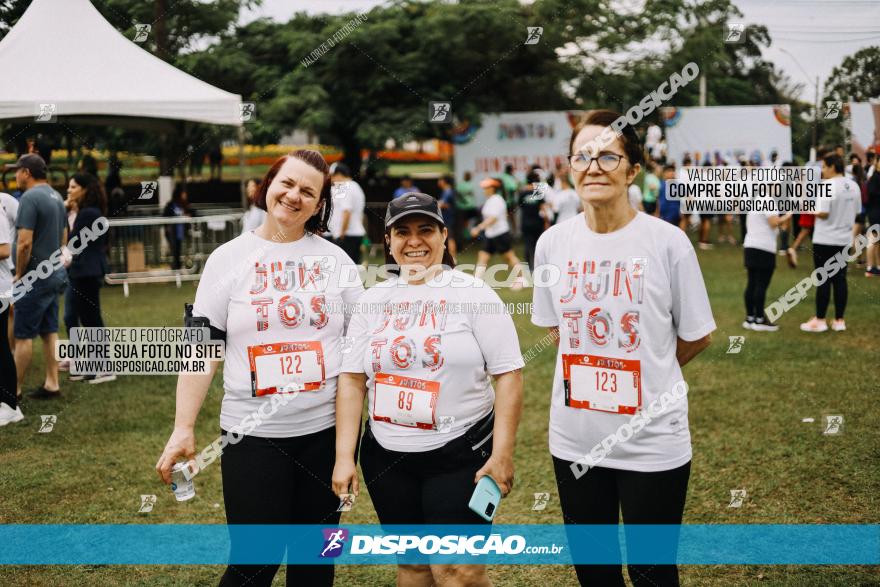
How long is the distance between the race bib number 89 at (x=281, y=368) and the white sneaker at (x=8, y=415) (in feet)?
15.0

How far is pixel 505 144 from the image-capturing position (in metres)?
20.4

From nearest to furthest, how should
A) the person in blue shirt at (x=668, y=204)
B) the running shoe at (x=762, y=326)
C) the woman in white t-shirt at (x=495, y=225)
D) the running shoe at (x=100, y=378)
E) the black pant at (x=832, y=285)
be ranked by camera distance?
the running shoe at (x=100, y=378) → the black pant at (x=832, y=285) → the running shoe at (x=762, y=326) → the woman in white t-shirt at (x=495, y=225) → the person in blue shirt at (x=668, y=204)

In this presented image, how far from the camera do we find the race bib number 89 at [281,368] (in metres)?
2.63

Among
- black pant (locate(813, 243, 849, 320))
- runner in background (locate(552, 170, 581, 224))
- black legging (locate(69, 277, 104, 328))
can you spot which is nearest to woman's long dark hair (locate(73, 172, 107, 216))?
black legging (locate(69, 277, 104, 328))

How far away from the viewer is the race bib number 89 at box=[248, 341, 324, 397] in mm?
2633

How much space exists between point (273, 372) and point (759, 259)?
7256 mm

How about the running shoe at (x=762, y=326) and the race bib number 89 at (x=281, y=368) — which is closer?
the race bib number 89 at (x=281, y=368)

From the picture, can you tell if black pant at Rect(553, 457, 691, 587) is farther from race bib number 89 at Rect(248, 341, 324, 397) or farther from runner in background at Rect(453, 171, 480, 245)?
runner in background at Rect(453, 171, 480, 245)

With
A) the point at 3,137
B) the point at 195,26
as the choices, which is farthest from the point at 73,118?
the point at 195,26

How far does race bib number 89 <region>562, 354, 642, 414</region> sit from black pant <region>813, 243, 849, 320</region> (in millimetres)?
7077

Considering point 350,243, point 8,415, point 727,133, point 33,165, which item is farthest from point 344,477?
point 727,133

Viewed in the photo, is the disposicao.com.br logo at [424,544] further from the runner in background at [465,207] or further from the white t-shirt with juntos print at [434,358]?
the runner in background at [465,207]

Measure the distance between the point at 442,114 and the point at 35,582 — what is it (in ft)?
17.8

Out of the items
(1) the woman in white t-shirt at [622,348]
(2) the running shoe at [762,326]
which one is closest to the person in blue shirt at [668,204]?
(2) the running shoe at [762,326]
